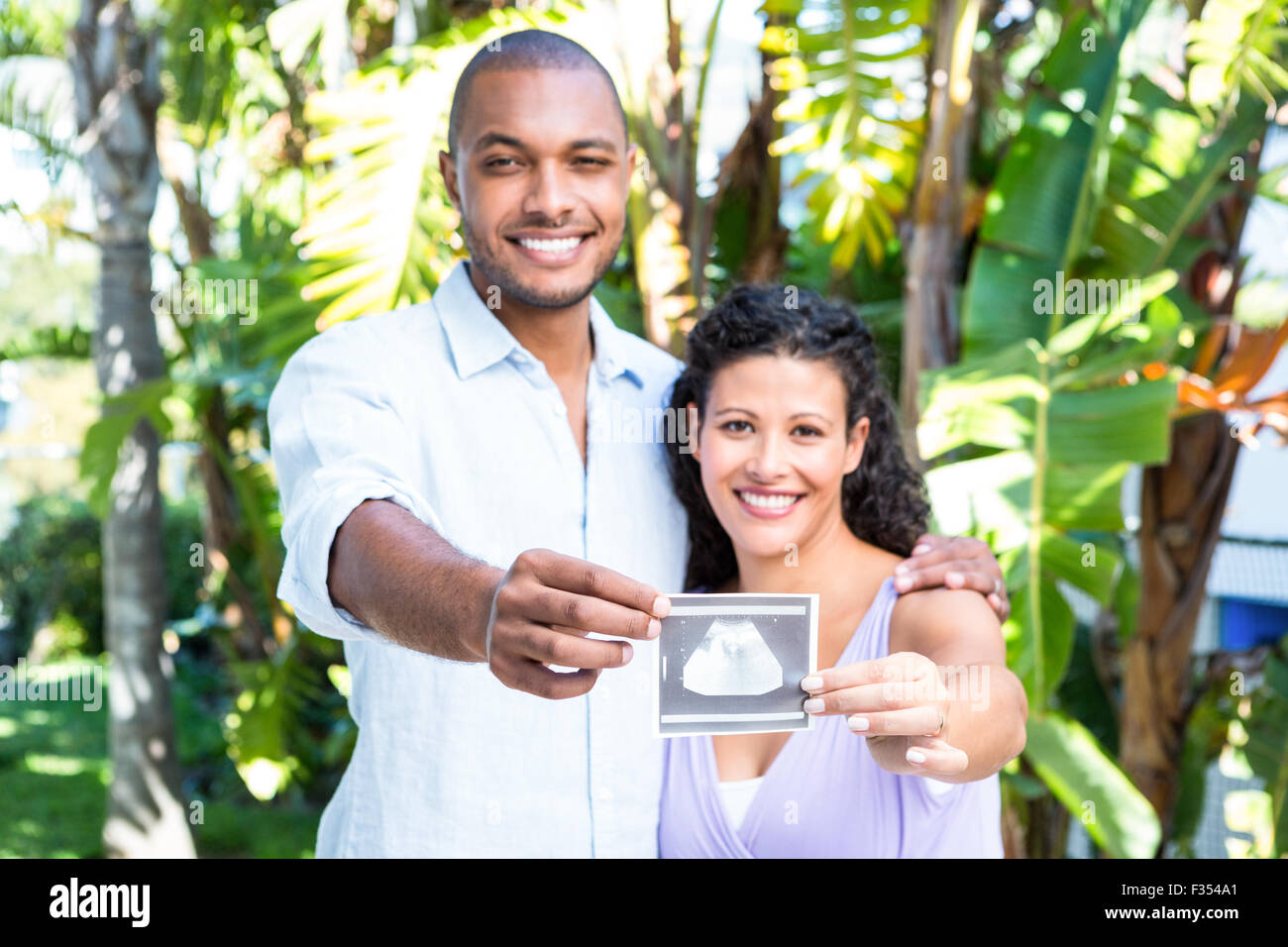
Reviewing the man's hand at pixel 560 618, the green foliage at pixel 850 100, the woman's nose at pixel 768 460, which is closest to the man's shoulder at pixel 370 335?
the woman's nose at pixel 768 460

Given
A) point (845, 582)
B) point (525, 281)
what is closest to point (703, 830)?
point (845, 582)

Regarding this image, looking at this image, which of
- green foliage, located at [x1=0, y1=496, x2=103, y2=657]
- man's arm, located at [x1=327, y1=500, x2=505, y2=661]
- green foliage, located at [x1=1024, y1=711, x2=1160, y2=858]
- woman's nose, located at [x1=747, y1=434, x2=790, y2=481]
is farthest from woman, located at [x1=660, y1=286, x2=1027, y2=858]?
green foliage, located at [x1=0, y1=496, x2=103, y2=657]

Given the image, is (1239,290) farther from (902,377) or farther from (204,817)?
(204,817)

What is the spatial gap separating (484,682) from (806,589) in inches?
17.6

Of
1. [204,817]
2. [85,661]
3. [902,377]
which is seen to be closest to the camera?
[902,377]

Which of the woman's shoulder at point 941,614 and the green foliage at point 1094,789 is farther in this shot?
the green foliage at point 1094,789

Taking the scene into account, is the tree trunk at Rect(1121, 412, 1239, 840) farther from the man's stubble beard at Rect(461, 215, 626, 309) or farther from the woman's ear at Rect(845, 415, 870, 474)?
the man's stubble beard at Rect(461, 215, 626, 309)

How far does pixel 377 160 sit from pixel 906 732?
1738 millimetres

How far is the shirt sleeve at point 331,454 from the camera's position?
3.90 ft

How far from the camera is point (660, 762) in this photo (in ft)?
5.13

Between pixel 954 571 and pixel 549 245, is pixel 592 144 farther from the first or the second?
pixel 954 571

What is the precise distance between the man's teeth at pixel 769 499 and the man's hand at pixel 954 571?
0.17m

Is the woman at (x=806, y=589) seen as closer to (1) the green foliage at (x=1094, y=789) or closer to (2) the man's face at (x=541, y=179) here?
(2) the man's face at (x=541, y=179)

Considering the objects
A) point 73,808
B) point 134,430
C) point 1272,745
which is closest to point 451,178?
point 134,430
